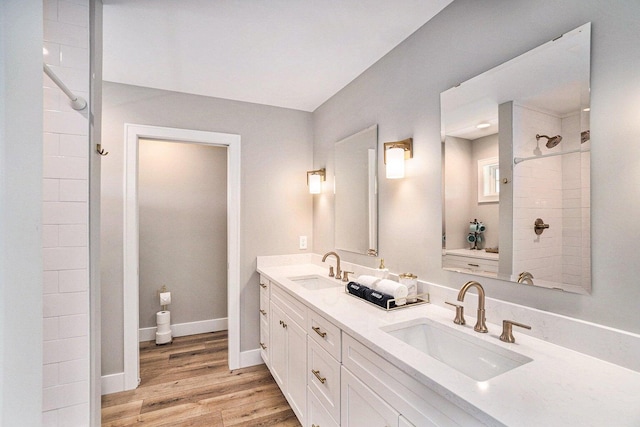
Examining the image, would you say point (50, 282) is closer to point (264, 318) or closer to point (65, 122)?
point (65, 122)

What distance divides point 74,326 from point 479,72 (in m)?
2.24

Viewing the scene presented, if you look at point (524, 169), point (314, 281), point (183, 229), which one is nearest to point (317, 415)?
point (314, 281)

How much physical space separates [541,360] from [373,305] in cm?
75

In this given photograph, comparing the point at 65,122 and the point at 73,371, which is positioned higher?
the point at 65,122

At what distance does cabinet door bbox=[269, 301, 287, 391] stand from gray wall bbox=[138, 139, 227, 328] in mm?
1525

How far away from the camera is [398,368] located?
1.01 meters

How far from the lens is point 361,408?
1211 mm

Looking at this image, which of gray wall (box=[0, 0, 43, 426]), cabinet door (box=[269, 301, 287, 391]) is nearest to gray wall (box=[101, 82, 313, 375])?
cabinet door (box=[269, 301, 287, 391])

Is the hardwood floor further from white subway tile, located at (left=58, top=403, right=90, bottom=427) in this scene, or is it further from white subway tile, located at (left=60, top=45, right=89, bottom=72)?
white subway tile, located at (left=60, top=45, right=89, bottom=72)

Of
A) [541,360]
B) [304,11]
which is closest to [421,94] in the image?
[304,11]

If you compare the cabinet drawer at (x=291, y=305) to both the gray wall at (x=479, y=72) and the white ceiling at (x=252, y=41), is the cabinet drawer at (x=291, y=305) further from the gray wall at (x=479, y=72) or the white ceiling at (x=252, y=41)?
the white ceiling at (x=252, y=41)

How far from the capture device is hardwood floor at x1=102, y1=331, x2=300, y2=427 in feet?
6.72

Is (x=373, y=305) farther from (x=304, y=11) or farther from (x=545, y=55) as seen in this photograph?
(x=304, y=11)

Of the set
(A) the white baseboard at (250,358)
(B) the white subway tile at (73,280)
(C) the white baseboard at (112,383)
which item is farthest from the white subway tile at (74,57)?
(A) the white baseboard at (250,358)
